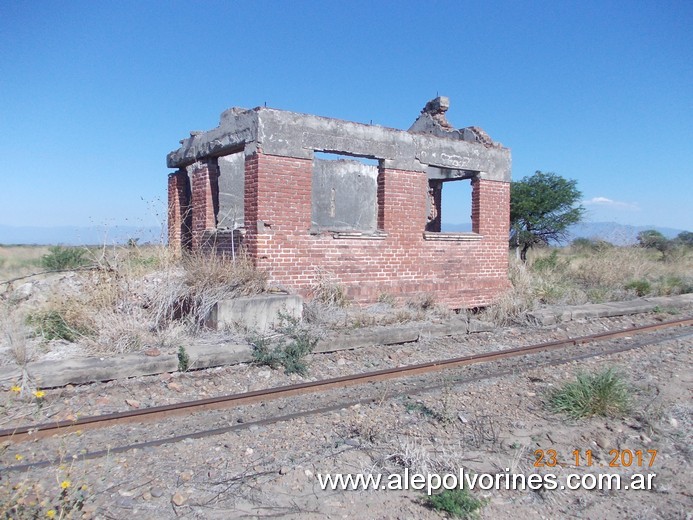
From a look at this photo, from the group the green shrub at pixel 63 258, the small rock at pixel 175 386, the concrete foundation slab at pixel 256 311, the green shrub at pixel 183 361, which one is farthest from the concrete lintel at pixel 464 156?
the green shrub at pixel 63 258

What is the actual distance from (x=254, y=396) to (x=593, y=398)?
3530 millimetres

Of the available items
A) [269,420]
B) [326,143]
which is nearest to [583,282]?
[326,143]

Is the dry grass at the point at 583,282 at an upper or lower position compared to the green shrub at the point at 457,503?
upper

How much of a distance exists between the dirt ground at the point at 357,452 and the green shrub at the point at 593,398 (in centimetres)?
12

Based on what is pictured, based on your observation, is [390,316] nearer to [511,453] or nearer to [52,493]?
[511,453]

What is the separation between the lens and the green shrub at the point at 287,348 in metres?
6.96

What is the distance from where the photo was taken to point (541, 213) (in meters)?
26.4

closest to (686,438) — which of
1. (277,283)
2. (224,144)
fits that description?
(277,283)

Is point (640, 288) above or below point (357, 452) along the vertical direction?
above

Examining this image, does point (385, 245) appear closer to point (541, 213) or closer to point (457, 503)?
Answer: point (457, 503)

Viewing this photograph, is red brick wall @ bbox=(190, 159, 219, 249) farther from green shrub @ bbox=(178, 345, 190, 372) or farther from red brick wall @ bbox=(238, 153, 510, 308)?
green shrub @ bbox=(178, 345, 190, 372)

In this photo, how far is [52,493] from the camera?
3623 millimetres

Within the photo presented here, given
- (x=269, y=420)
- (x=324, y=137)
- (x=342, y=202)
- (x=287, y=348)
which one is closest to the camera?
(x=269, y=420)
